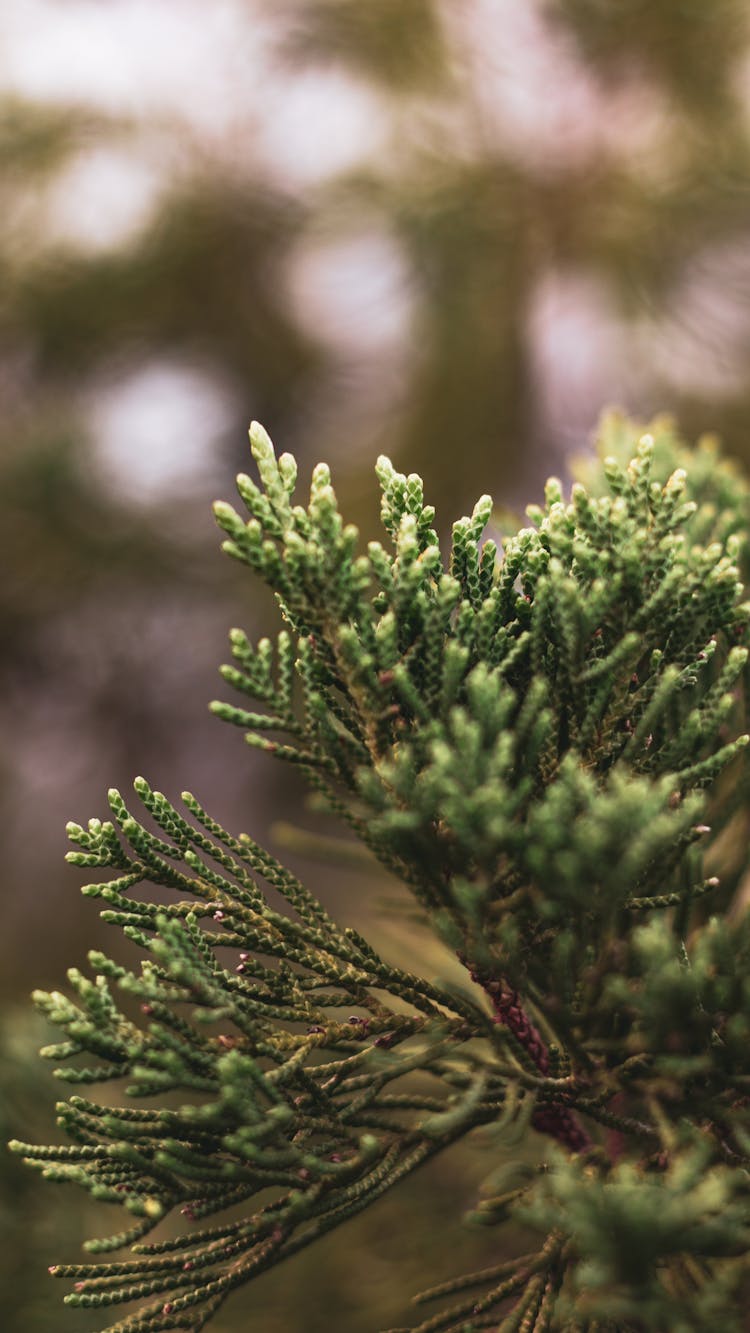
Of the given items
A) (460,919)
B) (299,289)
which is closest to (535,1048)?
(460,919)

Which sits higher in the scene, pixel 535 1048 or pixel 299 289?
pixel 299 289

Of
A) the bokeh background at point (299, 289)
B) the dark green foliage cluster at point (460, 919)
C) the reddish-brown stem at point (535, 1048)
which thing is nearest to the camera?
the dark green foliage cluster at point (460, 919)

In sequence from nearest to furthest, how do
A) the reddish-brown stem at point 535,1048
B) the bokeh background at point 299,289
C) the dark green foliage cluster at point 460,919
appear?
the dark green foliage cluster at point 460,919 → the reddish-brown stem at point 535,1048 → the bokeh background at point 299,289

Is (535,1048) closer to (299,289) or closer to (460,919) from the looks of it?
(460,919)

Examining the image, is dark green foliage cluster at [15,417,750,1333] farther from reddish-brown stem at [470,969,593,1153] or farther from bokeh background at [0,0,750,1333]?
bokeh background at [0,0,750,1333]

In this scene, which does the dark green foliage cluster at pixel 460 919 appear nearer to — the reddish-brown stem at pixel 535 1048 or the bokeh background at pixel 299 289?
the reddish-brown stem at pixel 535 1048

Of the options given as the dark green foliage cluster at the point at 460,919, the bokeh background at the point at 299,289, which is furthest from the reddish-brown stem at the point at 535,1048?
the bokeh background at the point at 299,289

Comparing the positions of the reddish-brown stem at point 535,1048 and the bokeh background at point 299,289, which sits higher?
the bokeh background at point 299,289
